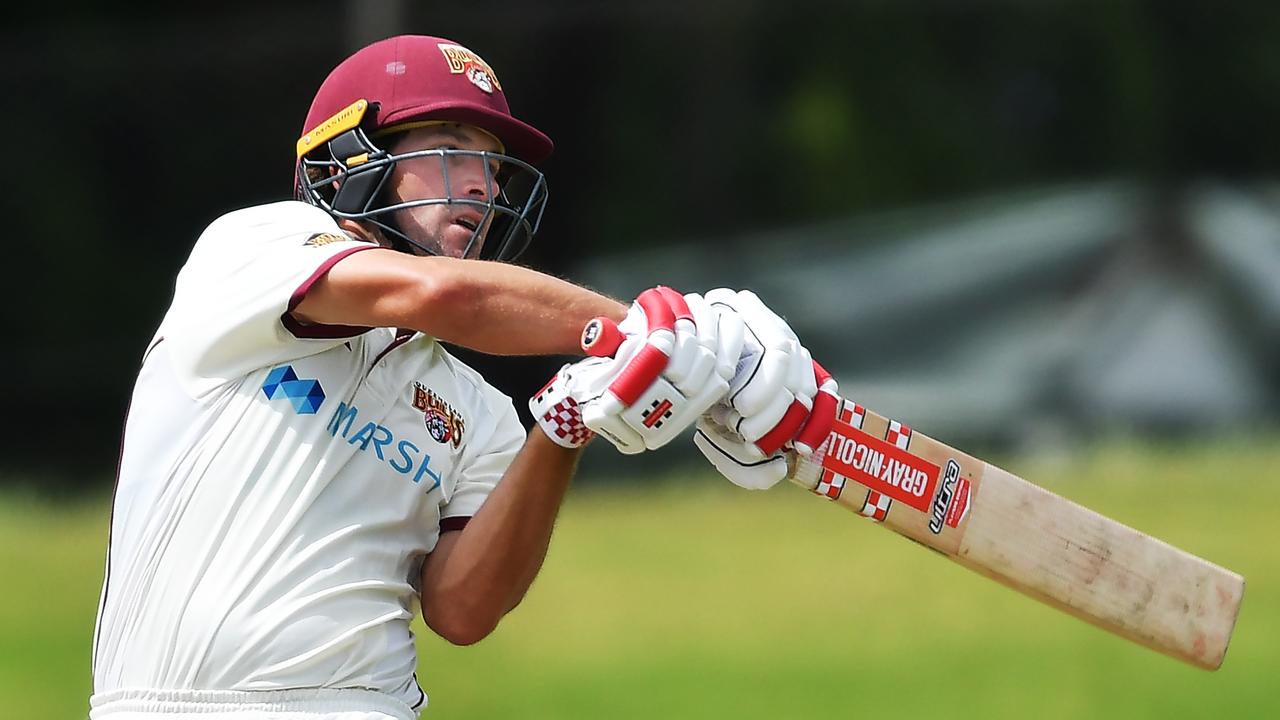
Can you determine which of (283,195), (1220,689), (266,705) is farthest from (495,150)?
(283,195)

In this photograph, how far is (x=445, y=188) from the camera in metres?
3.09

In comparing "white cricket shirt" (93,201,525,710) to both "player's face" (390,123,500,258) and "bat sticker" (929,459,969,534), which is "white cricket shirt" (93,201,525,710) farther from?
"bat sticker" (929,459,969,534)

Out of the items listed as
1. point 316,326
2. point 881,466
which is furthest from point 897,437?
point 316,326

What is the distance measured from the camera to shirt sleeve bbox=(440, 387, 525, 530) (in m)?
3.14

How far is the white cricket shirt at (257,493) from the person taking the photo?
2781 millimetres

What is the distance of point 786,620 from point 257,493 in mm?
5781

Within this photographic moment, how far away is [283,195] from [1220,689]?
6.39 m

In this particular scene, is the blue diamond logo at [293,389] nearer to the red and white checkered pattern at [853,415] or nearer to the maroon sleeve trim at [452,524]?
the maroon sleeve trim at [452,524]

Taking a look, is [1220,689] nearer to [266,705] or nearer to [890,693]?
[890,693]

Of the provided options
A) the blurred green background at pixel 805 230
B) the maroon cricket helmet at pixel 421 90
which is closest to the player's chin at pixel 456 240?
the maroon cricket helmet at pixel 421 90

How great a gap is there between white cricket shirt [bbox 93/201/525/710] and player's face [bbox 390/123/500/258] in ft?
0.64

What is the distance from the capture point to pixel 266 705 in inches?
110

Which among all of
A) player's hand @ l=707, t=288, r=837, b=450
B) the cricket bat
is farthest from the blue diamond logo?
the cricket bat

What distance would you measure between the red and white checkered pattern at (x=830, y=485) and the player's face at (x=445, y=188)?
27.9 inches
